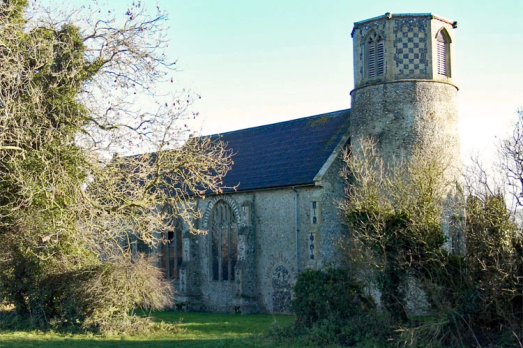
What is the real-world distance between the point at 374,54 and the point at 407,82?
6.20ft

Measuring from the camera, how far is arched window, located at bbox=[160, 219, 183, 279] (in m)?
32.2

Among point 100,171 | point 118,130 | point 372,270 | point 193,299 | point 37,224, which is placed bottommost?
point 193,299

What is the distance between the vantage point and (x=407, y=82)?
22969 mm

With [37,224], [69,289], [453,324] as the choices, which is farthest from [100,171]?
[453,324]

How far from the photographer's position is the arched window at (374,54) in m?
23.6

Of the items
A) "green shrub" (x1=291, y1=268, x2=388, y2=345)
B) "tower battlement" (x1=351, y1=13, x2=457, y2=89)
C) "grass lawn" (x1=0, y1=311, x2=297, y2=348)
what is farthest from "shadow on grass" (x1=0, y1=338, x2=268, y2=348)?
"tower battlement" (x1=351, y1=13, x2=457, y2=89)

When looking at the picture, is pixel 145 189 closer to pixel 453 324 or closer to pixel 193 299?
pixel 453 324

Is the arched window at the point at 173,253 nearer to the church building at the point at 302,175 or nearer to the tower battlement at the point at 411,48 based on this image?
the church building at the point at 302,175

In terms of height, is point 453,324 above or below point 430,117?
below

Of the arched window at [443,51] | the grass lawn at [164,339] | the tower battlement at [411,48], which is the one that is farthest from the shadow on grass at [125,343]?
the arched window at [443,51]

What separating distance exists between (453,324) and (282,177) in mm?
13718

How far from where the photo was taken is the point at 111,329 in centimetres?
1783

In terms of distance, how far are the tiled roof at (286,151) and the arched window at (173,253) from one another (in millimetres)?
4675

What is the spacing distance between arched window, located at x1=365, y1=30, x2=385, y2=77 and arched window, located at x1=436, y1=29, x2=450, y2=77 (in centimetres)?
219
